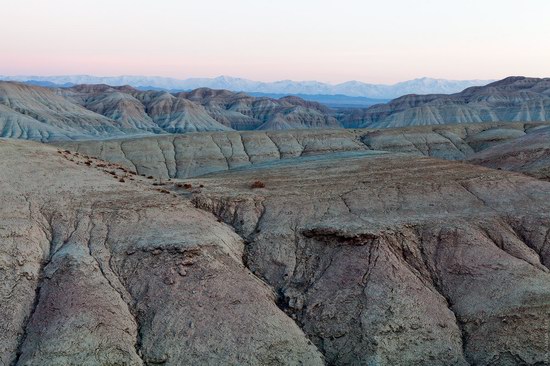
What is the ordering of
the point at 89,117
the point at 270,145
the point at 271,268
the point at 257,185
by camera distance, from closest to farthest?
the point at 271,268, the point at 257,185, the point at 270,145, the point at 89,117

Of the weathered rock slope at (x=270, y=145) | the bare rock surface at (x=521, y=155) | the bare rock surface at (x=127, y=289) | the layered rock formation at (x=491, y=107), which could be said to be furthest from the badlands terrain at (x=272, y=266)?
the layered rock formation at (x=491, y=107)

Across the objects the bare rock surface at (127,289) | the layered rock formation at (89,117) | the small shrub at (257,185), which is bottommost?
the layered rock formation at (89,117)

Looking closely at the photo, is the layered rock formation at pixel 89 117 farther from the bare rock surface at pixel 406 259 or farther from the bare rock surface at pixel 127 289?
the bare rock surface at pixel 406 259

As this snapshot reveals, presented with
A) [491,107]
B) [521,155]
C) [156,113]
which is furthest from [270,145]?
[156,113]

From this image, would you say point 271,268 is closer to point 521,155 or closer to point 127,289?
point 127,289

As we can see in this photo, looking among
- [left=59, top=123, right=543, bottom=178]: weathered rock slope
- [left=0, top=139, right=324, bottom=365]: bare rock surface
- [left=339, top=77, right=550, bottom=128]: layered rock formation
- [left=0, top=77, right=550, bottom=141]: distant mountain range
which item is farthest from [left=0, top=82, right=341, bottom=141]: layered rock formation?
[left=0, top=139, right=324, bottom=365]: bare rock surface

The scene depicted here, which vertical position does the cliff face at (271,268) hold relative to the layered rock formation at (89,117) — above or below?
above

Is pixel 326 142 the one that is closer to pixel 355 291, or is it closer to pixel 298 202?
pixel 298 202
